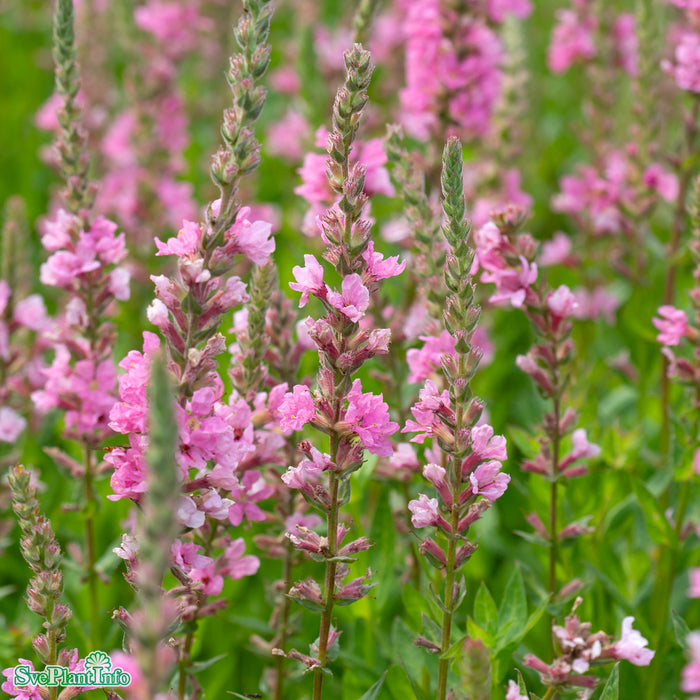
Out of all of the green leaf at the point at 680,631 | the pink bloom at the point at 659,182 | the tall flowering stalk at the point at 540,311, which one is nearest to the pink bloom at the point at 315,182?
the tall flowering stalk at the point at 540,311

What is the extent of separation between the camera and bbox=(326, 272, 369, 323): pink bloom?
88.9 inches

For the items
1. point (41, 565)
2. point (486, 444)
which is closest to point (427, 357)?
point (486, 444)

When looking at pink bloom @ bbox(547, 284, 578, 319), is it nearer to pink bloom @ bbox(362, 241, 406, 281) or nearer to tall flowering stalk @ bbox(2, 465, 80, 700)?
pink bloom @ bbox(362, 241, 406, 281)

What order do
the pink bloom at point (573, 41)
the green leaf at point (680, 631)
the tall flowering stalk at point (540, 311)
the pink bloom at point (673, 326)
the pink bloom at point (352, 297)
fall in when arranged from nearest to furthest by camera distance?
the pink bloom at point (352, 297), the green leaf at point (680, 631), the tall flowering stalk at point (540, 311), the pink bloom at point (673, 326), the pink bloom at point (573, 41)

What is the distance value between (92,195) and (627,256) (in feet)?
12.1

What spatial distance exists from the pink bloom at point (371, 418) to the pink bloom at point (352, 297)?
232 millimetres

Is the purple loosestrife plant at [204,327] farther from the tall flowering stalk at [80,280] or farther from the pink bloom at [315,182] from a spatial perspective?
the pink bloom at [315,182]

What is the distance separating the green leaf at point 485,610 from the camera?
2.97 metres

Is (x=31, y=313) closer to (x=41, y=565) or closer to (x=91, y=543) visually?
(x=91, y=543)

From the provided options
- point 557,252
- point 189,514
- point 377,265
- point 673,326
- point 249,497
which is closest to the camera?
point 189,514

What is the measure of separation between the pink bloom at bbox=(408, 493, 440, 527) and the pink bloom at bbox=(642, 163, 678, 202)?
3343 millimetres

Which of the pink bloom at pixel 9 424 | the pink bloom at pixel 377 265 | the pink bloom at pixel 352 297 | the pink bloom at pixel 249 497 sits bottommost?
the pink bloom at pixel 9 424

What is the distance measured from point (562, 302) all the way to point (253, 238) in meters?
1.19

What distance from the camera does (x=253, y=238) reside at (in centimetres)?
243
